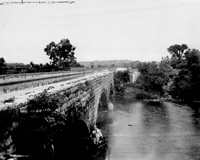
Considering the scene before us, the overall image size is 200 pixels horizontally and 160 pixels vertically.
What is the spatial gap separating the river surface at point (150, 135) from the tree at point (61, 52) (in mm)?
28462

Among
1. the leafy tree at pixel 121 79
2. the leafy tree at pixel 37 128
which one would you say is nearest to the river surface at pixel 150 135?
the leafy tree at pixel 37 128

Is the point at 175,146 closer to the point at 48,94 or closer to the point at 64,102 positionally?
the point at 64,102

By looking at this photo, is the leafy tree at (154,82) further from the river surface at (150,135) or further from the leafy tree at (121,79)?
the river surface at (150,135)

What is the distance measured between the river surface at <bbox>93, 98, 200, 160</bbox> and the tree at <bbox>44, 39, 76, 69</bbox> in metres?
28.5

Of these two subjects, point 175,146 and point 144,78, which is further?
point 144,78

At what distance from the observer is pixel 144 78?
51.7 metres

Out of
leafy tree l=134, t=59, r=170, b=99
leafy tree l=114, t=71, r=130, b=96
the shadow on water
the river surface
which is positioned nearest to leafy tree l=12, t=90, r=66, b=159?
the river surface

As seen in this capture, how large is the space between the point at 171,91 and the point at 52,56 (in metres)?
28.6

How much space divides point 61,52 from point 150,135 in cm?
3875

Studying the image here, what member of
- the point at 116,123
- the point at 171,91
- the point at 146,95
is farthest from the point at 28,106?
the point at 171,91

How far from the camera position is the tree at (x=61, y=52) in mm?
53125

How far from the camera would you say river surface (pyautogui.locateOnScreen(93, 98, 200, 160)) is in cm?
1524

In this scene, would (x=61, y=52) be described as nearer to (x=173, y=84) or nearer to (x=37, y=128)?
(x=173, y=84)

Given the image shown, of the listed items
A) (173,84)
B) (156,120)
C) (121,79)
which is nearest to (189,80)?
(173,84)
